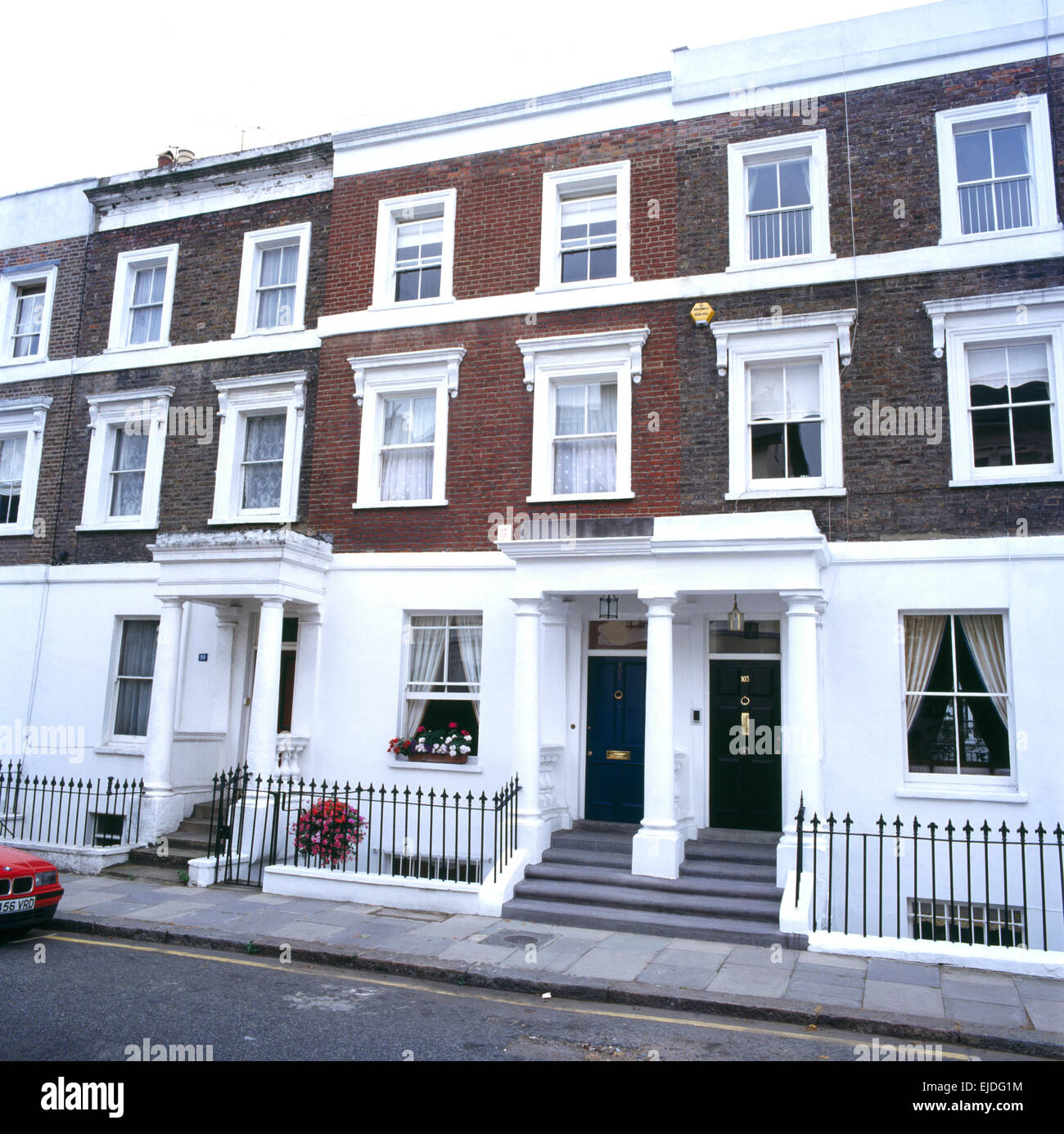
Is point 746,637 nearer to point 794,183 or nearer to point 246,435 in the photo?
point 794,183

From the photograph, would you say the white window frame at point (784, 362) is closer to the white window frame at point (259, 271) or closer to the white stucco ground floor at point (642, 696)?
the white stucco ground floor at point (642, 696)

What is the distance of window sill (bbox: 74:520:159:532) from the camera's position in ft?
51.8

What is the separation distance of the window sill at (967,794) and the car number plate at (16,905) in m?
9.61

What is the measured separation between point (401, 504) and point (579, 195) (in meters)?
5.55

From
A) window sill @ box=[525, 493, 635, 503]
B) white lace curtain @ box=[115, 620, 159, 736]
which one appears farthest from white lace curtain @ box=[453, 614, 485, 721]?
white lace curtain @ box=[115, 620, 159, 736]

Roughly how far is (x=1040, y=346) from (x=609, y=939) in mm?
8940

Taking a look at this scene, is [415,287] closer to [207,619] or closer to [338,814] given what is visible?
[207,619]

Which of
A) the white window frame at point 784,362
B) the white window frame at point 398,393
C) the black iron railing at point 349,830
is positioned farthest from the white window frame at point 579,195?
the black iron railing at point 349,830

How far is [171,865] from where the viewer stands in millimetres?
12945

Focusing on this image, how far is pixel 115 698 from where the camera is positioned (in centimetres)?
1573

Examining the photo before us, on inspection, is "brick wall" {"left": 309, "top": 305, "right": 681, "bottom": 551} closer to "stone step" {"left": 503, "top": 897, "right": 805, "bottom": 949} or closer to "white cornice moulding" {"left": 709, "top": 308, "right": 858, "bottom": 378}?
"white cornice moulding" {"left": 709, "top": 308, "right": 858, "bottom": 378}

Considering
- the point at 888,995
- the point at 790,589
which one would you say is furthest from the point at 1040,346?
the point at 888,995

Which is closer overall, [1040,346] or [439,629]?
[1040,346]

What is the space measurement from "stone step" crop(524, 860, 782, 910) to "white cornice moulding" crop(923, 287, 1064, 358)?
6.97 meters
